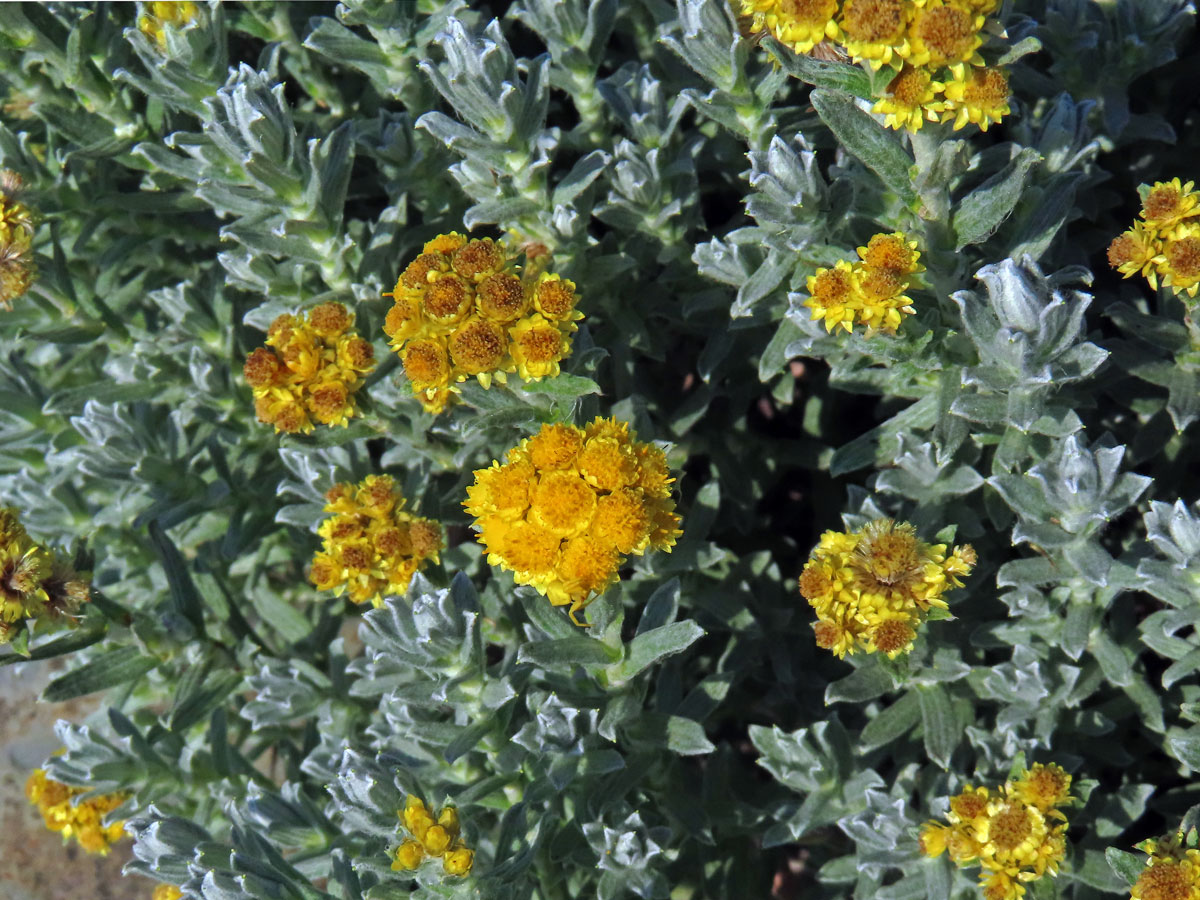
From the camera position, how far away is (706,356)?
3.72m

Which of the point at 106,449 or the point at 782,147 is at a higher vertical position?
the point at 782,147

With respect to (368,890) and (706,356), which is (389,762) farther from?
(706,356)

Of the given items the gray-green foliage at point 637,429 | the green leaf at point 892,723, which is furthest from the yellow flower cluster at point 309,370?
the green leaf at point 892,723

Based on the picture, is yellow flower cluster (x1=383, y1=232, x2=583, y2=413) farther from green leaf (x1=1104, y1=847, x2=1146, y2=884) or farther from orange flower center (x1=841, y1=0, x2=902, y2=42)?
green leaf (x1=1104, y1=847, x2=1146, y2=884)

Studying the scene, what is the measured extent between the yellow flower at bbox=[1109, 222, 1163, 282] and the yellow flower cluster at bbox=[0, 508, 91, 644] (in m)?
3.15

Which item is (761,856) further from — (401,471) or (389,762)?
(401,471)

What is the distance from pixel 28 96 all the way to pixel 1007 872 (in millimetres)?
4202

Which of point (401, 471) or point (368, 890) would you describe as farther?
point (401, 471)

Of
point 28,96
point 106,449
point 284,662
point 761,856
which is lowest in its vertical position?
point 761,856

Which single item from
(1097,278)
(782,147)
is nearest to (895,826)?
(782,147)

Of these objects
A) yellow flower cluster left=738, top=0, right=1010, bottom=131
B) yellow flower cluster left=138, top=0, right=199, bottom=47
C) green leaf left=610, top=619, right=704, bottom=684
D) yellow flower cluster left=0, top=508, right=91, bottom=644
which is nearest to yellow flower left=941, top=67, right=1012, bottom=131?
yellow flower cluster left=738, top=0, right=1010, bottom=131

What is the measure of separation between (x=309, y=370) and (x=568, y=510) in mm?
1037

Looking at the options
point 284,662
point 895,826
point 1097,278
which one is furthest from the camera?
point 1097,278

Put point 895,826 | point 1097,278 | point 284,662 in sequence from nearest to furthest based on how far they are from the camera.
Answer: point 895,826 → point 284,662 → point 1097,278
